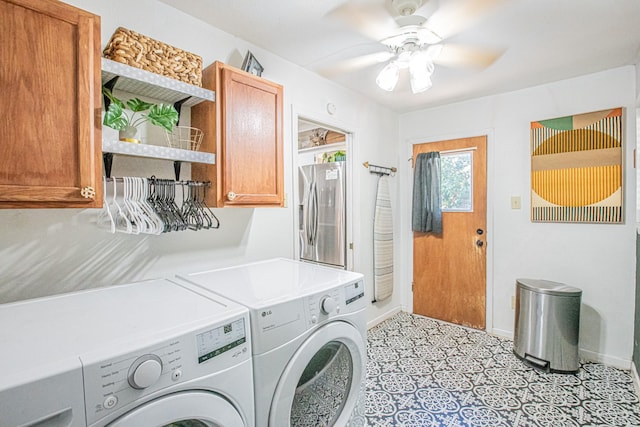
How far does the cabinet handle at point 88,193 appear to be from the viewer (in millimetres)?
1170

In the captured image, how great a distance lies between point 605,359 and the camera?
2.55 meters

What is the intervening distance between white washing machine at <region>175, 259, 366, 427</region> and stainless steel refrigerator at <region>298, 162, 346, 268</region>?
5.12 feet

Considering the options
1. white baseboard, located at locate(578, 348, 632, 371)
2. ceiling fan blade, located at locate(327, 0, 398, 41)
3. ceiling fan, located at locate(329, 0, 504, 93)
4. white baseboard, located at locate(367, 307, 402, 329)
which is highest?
ceiling fan blade, located at locate(327, 0, 398, 41)

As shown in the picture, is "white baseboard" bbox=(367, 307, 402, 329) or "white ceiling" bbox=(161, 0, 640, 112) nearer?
"white ceiling" bbox=(161, 0, 640, 112)

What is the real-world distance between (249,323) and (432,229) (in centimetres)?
270

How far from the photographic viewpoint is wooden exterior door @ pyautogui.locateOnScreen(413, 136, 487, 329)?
10.4ft

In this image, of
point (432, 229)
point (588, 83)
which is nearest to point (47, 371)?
point (432, 229)

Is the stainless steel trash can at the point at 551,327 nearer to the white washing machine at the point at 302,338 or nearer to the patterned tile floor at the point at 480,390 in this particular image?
the patterned tile floor at the point at 480,390

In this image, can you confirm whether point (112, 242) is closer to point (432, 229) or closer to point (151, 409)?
point (151, 409)

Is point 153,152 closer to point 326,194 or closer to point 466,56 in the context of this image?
point 466,56

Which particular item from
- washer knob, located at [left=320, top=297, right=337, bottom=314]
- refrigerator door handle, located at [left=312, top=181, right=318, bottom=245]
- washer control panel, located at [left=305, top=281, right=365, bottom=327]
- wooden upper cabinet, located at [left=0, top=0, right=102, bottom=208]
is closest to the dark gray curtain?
refrigerator door handle, located at [left=312, top=181, right=318, bottom=245]

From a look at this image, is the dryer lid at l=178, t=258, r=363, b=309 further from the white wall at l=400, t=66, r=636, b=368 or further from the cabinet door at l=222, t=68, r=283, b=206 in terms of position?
A: the white wall at l=400, t=66, r=636, b=368

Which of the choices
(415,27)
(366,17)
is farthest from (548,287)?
(366,17)

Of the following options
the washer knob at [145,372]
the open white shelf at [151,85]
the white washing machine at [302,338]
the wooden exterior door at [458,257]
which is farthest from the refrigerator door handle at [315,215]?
the washer knob at [145,372]
